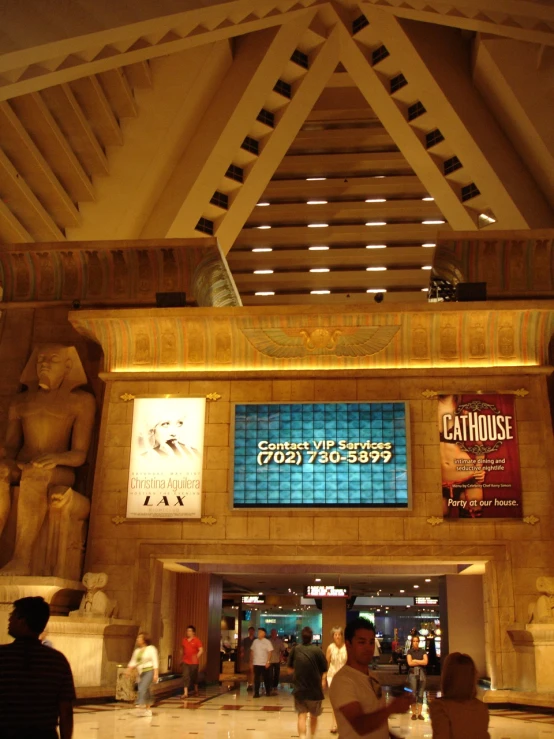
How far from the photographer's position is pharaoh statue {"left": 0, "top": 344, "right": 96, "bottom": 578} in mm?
11531

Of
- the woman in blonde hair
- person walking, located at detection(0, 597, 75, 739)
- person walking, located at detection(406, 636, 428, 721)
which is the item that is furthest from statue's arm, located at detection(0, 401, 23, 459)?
the woman in blonde hair

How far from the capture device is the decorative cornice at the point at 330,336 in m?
12.4

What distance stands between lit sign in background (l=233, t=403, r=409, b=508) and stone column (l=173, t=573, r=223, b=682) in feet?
9.64

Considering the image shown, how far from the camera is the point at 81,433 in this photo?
12.6m

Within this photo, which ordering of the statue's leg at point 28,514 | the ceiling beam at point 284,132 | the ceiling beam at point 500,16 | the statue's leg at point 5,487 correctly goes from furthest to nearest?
the ceiling beam at point 284,132
the statue's leg at point 5,487
the statue's leg at point 28,514
the ceiling beam at point 500,16

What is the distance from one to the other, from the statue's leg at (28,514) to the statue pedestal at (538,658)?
695 cm

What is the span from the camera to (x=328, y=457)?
39.8ft

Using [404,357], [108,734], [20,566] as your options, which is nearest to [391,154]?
[404,357]

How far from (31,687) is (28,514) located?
893 cm

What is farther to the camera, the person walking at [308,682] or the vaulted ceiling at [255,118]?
the vaulted ceiling at [255,118]

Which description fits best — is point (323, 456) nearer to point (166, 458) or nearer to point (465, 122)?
point (166, 458)

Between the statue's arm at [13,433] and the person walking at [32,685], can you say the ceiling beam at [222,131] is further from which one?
the person walking at [32,685]

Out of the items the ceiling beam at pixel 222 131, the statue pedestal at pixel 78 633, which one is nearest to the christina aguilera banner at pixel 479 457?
the statue pedestal at pixel 78 633

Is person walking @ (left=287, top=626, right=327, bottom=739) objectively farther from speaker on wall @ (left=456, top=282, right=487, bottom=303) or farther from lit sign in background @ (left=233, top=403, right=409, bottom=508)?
speaker on wall @ (left=456, top=282, right=487, bottom=303)
